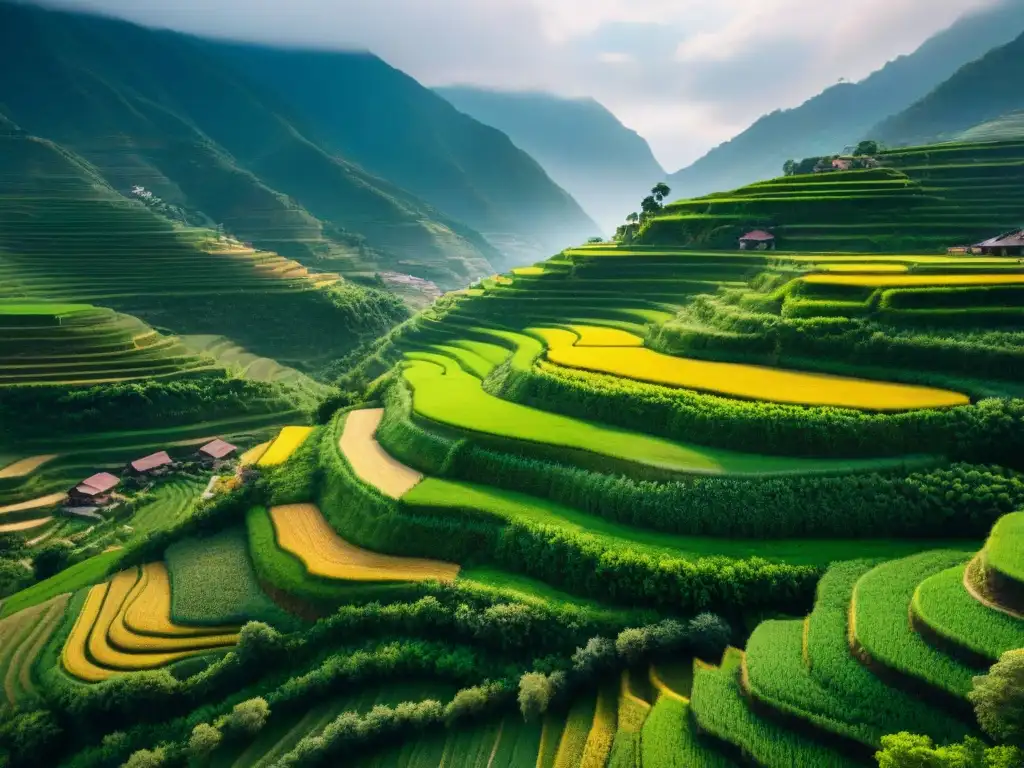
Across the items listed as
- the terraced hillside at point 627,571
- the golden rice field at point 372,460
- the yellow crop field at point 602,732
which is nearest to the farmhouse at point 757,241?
the terraced hillside at point 627,571

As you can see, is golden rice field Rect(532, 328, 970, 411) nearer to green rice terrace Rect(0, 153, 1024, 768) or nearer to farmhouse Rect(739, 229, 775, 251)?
green rice terrace Rect(0, 153, 1024, 768)

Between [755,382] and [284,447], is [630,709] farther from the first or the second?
[284,447]

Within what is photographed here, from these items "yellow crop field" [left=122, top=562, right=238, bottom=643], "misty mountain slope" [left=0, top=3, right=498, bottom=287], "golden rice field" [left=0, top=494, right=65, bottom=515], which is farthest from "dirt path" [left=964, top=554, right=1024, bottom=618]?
"misty mountain slope" [left=0, top=3, right=498, bottom=287]

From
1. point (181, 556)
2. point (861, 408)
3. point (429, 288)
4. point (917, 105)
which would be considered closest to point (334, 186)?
point (429, 288)

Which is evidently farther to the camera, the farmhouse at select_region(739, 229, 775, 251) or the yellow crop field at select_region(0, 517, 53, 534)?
the farmhouse at select_region(739, 229, 775, 251)

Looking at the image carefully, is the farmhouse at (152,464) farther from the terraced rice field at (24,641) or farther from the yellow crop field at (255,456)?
the terraced rice field at (24,641)

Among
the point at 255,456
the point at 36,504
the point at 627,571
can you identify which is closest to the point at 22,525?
the point at 36,504
